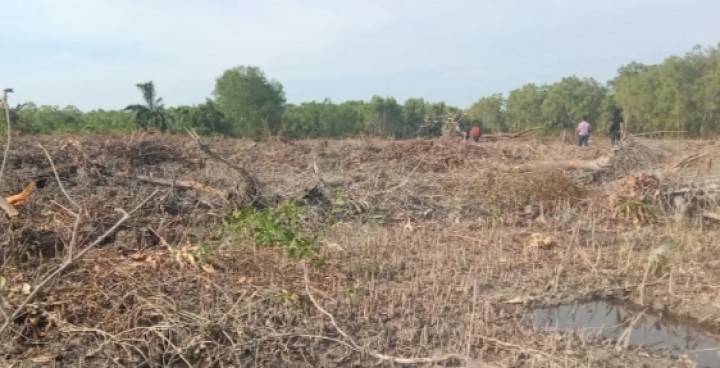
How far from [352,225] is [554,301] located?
10.8 feet

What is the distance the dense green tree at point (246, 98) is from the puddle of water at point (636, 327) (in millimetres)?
43983

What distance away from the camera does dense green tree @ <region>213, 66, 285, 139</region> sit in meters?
49.7

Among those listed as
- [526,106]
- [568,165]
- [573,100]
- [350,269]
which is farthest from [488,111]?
[350,269]

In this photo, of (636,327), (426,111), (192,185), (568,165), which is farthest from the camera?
(426,111)

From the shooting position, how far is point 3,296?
4148 mm

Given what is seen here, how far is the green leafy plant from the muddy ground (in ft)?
0.17

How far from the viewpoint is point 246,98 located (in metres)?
51.3

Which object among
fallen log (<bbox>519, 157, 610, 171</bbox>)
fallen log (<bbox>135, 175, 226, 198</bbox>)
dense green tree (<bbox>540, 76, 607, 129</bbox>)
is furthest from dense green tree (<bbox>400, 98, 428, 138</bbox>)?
fallen log (<bbox>135, 175, 226, 198</bbox>)

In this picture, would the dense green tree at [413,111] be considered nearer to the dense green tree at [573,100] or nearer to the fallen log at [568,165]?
the dense green tree at [573,100]

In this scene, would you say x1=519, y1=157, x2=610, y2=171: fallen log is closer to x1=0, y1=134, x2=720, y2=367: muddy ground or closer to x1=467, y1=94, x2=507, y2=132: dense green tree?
x1=0, y1=134, x2=720, y2=367: muddy ground

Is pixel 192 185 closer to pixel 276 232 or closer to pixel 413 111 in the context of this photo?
pixel 276 232

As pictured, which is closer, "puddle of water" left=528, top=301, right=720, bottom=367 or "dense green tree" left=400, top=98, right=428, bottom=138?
"puddle of water" left=528, top=301, right=720, bottom=367

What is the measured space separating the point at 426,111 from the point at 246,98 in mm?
15166

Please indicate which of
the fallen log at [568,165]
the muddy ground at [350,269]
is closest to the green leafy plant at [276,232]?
the muddy ground at [350,269]
